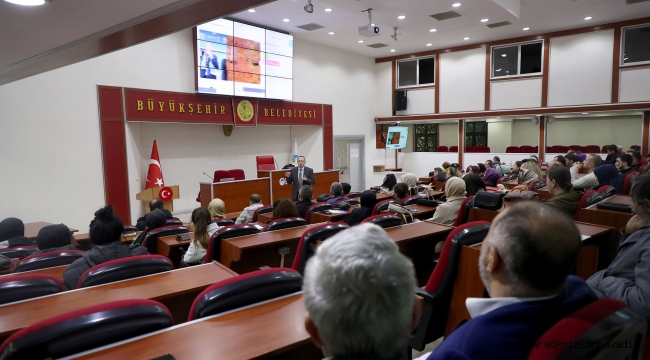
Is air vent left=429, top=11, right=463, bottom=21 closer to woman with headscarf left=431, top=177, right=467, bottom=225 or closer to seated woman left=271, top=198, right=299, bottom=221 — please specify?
woman with headscarf left=431, top=177, right=467, bottom=225

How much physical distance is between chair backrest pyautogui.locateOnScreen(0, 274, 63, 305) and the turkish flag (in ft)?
20.3

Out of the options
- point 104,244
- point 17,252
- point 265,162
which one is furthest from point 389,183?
point 17,252

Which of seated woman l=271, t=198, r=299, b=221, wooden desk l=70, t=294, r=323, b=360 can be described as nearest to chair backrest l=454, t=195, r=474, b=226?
seated woman l=271, t=198, r=299, b=221

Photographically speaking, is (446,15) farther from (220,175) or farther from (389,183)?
(220,175)

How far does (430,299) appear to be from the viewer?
86.2 inches

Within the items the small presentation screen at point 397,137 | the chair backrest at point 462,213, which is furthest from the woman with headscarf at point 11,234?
the small presentation screen at point 397,137

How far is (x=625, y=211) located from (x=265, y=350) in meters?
3.62

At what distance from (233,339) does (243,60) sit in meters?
8.63

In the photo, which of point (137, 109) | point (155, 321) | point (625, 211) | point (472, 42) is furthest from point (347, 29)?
point (155, 321)

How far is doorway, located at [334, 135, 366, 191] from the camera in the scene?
13023 mm

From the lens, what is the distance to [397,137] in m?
12.8

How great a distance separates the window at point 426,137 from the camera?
17.1m

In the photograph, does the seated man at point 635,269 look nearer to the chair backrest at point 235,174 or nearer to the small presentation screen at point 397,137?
the chair backrest at point 235,174

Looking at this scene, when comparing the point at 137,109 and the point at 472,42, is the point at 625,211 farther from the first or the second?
the point at 472,42
